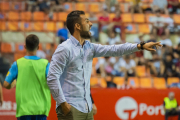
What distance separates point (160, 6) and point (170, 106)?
6.48 m

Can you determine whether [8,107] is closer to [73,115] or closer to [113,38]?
[73,115]

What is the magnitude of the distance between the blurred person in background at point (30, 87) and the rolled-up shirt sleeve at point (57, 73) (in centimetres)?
78

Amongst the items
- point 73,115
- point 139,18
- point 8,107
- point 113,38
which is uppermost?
point 139,18

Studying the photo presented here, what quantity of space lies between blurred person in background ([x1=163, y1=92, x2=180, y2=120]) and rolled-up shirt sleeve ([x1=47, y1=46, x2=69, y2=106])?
5.27 metres

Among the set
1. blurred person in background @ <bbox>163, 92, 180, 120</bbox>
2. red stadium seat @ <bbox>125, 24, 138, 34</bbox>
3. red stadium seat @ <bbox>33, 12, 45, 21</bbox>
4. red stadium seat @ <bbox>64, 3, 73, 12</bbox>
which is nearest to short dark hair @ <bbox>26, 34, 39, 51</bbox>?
blurred person in background @ <bbox>163, 92, 180, 120</bbox>

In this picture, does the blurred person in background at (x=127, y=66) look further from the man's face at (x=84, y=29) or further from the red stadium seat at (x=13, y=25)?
the man's face at (x=84, y=29)

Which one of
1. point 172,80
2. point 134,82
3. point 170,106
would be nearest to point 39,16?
point 134,82

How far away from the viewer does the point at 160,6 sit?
41.5 ft

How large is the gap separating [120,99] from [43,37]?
4.57m

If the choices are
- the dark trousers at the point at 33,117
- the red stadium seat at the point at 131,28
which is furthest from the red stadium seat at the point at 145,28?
the dark trousers at the point at 33,117

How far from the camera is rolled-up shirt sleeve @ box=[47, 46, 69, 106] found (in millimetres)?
2728

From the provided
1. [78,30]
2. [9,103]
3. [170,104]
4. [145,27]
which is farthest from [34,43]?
[145,27]

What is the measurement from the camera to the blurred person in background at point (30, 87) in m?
3.49

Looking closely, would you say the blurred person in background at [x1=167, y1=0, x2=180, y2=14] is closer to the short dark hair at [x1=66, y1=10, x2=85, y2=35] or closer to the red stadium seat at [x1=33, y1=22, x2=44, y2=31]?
the red stadium seat at [x1=33, y1=22, x2=44, y2=31]
